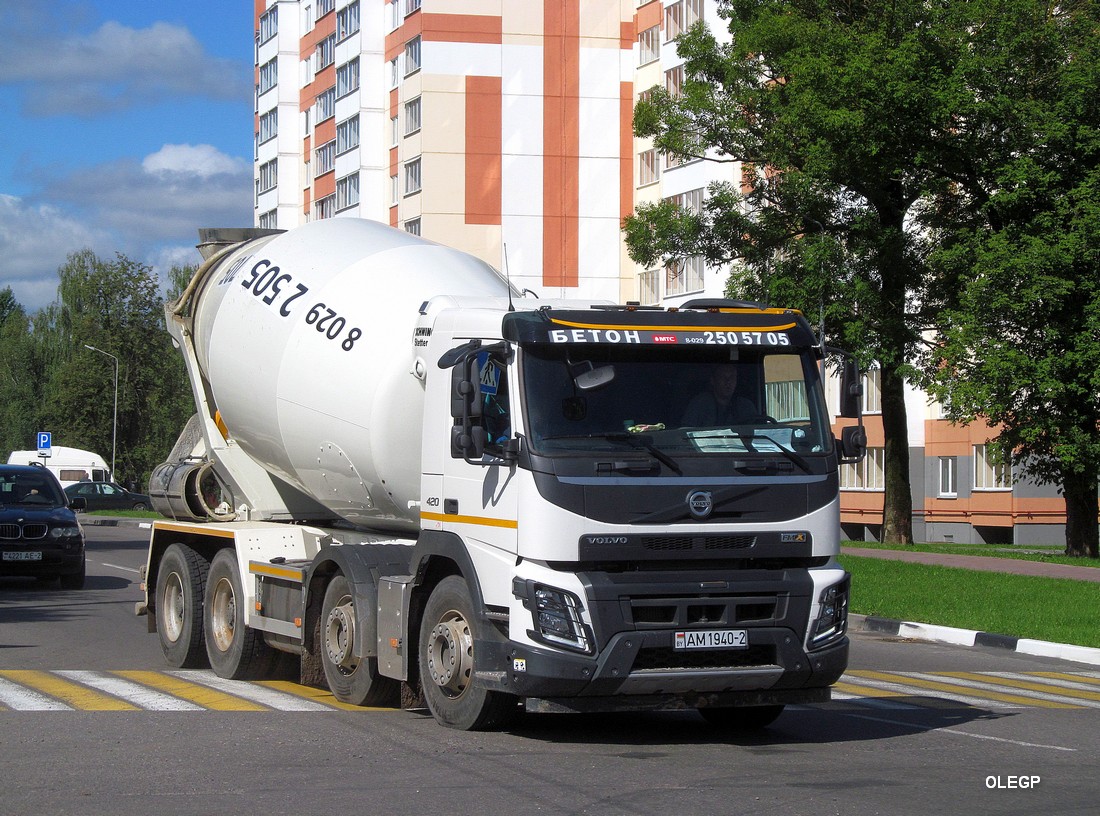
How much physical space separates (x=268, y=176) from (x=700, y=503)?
246ft

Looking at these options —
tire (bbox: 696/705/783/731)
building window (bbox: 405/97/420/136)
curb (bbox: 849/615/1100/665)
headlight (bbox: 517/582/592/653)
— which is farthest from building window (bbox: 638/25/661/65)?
headlight (bbox: 517/582/592/653)

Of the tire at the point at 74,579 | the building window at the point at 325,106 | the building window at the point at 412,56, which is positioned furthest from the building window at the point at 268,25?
the tire at the point at 74,579

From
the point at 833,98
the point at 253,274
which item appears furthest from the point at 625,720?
the point at 833,98

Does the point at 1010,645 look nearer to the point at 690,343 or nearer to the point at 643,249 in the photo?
the point at 690,343

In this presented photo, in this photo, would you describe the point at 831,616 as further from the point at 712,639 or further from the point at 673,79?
the point at 673,79

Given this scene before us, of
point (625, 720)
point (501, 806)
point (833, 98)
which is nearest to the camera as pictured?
point (501, 806)

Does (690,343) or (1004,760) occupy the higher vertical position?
(690,343)

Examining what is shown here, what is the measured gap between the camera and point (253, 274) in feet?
45.2

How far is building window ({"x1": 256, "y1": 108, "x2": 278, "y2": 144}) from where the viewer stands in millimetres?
80188

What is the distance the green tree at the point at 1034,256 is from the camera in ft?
97.2

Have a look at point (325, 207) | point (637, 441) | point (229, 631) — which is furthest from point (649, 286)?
point (637, 441)

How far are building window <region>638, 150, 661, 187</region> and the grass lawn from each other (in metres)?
37.2

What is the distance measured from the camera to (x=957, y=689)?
13578 mm

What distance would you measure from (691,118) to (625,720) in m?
26.6
